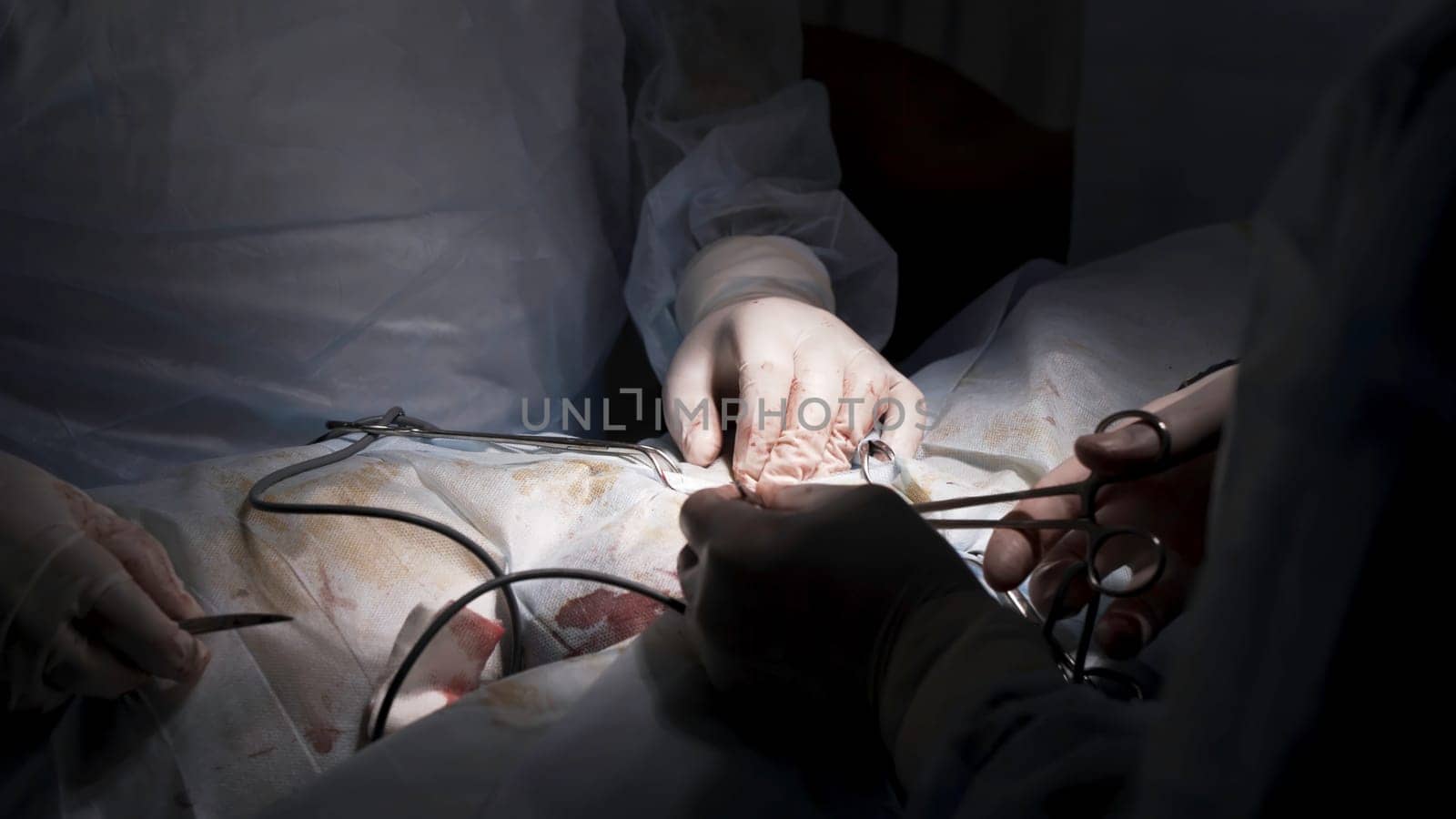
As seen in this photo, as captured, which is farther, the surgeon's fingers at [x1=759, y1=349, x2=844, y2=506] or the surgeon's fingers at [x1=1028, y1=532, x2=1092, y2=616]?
the surgeon's fingers at [x1=759, y1=349, x2=844, y2=506]

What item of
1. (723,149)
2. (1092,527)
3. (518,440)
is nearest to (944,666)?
(1092,527)

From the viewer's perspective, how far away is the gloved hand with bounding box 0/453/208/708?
0.59m

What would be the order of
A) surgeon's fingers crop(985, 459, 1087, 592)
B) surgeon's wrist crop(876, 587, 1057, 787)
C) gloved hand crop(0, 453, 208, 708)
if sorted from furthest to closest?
surgeon's fingers crop(985, 459, 1087, 592) → gloved hand crop(0, 453, 208, 708) → surgeon's wrist crop(876, 587, 1057, 787)

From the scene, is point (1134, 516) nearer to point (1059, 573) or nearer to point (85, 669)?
point (1059, 573)

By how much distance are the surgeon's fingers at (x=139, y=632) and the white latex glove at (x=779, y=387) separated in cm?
56

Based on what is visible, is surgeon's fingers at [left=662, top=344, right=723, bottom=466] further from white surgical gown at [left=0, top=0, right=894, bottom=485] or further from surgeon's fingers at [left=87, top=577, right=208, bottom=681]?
surgeon's fingers at [left=87, top=577, right=208, bottom=681]

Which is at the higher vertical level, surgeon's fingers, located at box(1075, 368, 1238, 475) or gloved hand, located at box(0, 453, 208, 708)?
surgeon's fingers, located at box(1075, 368, 1238, 475)

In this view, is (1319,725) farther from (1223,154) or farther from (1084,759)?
(1223,154)

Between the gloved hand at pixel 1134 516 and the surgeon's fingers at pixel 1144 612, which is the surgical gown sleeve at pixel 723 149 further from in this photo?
the surgeon's fingers at pixel 1144 612

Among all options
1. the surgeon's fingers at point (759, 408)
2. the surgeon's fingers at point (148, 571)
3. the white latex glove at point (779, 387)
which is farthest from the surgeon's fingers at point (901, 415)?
the surgeon's fingers at point (148, 571)

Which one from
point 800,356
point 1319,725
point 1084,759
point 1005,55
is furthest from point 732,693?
point 1005,55

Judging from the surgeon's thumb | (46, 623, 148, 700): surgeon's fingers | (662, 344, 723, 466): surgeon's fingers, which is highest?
the surgeon's thumb

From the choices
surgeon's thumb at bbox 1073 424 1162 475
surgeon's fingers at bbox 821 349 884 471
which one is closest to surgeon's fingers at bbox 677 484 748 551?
surgeon's thumb at bbox 1073 424 1162 475

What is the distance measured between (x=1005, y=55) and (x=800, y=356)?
1.96 feet
